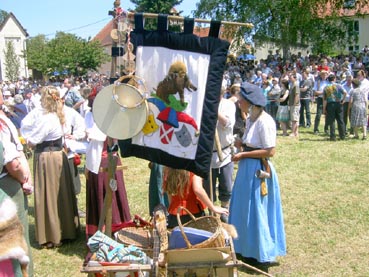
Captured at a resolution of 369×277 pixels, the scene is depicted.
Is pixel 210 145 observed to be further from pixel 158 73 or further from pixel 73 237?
pixel 73 237

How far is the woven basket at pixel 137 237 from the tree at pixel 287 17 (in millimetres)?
29603

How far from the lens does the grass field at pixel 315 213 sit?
492cm

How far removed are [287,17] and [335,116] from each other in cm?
2276

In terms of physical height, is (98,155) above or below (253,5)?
below

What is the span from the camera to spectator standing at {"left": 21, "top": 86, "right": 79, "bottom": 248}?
5.40 metres

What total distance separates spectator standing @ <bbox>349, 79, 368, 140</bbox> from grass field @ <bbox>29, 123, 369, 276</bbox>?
51.4 inches

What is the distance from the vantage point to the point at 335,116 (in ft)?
40.3

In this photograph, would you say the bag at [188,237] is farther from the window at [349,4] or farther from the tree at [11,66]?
the tree at [11,66]

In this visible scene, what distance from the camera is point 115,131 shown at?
328cm

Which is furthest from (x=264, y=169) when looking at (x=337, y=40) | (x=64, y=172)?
(x=337, y=40)

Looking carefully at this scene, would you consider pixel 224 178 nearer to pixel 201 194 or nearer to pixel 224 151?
pixel 224 151

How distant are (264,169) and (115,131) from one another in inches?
73.6

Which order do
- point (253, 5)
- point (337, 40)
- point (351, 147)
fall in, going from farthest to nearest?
point (337, 40) < point (253, 5) < point (351, 147)

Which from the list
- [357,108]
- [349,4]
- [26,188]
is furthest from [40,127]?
[349,4]
